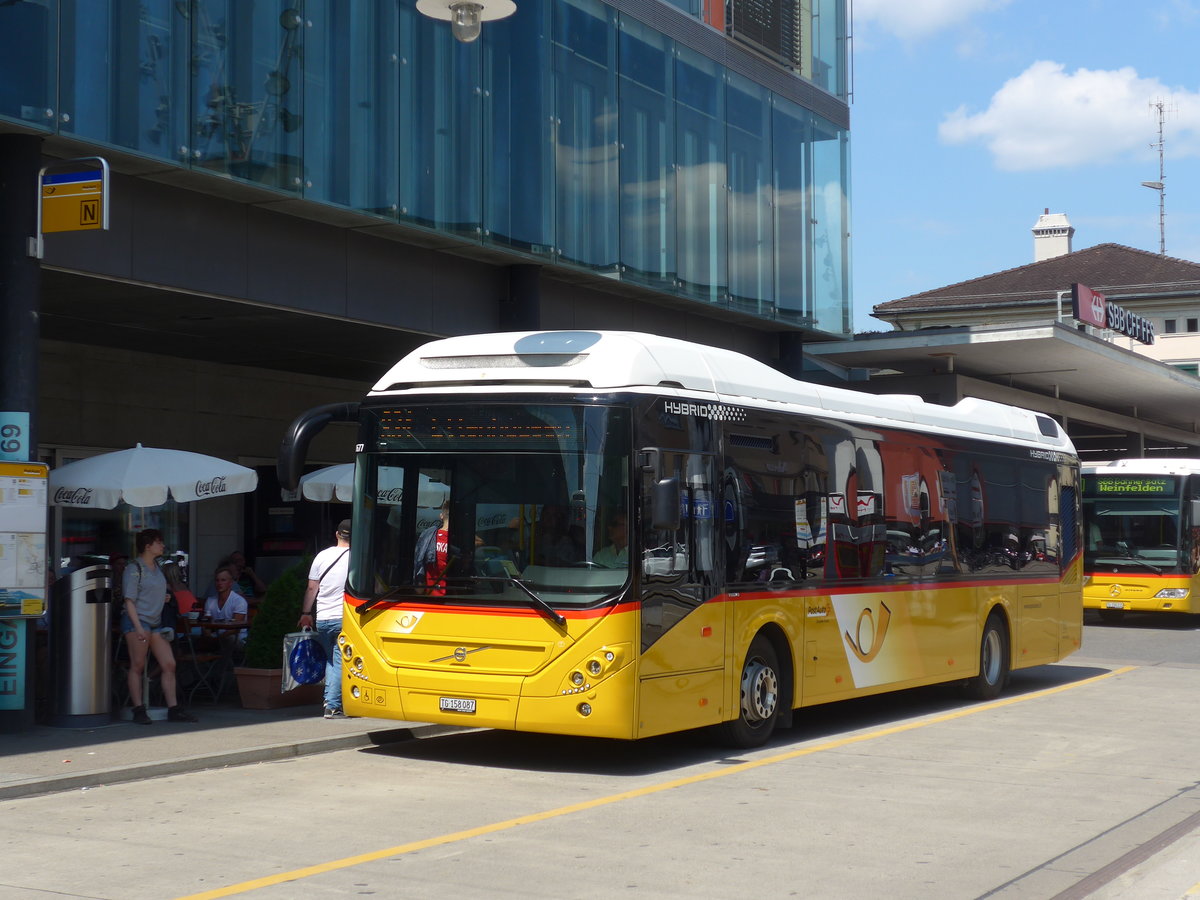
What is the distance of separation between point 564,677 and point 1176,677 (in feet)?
36.3

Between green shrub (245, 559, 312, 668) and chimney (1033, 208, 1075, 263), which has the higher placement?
chimney (1033, 208, 1075, 263)

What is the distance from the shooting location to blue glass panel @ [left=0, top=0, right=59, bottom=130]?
1258 cm

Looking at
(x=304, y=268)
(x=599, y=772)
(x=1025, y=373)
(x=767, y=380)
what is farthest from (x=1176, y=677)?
(x=1025, y=373)

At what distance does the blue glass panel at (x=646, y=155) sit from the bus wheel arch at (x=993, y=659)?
24.2ft

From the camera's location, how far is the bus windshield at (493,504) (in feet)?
34.3

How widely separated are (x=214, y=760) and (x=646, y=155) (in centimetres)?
1258

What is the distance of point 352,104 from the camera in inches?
649

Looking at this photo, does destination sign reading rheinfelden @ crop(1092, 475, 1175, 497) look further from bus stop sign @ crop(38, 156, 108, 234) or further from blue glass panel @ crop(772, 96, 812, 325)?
bus stop sign @ crop(38, 156, 108, 234)

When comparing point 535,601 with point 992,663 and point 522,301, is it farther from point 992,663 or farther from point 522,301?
point 522,301

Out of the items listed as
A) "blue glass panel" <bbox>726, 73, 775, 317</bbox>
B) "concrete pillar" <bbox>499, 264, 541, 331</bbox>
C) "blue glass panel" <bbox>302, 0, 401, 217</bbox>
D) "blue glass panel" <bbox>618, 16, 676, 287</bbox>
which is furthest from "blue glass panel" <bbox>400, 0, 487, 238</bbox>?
"blue glass panel" <bbox>726, 73, 775, 317</bbox>

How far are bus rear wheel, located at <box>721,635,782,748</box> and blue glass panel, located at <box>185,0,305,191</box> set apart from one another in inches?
276

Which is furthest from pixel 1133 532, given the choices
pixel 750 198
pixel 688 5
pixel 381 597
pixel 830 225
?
pixel 381 597

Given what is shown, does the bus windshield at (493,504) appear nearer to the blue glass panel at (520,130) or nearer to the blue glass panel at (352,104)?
the blue glass panel at (352,104)

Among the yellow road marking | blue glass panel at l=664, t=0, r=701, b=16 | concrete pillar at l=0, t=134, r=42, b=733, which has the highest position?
blue glass panel at l=664, t=0, r=701, b=16
